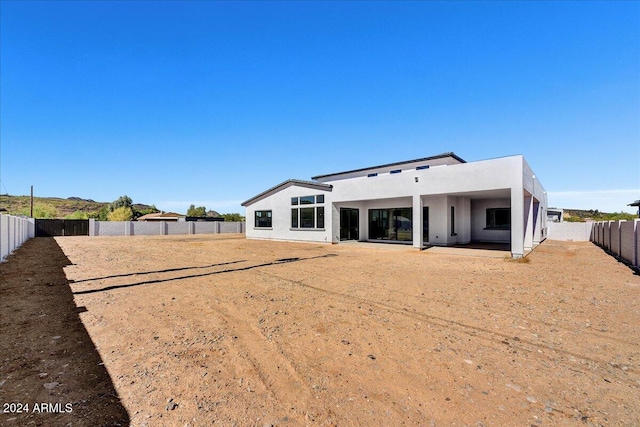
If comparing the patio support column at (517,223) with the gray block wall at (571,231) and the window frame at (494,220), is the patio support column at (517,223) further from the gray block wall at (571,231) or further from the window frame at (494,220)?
the gray block wall at (571,231)

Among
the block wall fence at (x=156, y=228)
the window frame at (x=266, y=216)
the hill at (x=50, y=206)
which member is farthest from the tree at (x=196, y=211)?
the window frame at (x=266, y=216)

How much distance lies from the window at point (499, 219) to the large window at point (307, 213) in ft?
34.9

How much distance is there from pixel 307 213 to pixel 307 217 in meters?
0.28

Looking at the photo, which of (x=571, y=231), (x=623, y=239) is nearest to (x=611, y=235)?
(x=623, y=239)

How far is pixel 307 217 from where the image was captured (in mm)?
20516

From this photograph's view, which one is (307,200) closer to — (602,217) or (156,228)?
(156,228)

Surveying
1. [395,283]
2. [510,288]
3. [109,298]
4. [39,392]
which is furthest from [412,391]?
[109,298]

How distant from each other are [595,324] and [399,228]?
13898mm

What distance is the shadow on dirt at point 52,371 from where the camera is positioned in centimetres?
246

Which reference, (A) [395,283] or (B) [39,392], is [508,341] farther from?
(B) [39,392]

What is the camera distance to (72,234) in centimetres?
3127

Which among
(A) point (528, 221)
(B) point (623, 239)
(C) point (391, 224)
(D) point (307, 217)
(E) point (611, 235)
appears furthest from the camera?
(D) point (307, 217)

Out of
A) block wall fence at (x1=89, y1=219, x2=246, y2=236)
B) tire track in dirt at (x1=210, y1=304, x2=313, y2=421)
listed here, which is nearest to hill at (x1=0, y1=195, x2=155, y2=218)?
block wall fence at (x1=89, y1=219, x2=246, y2=236)

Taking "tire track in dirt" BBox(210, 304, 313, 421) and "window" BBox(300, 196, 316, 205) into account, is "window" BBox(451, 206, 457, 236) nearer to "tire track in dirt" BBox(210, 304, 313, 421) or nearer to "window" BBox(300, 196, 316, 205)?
"window" BBox(300, 196, 316, 205)
